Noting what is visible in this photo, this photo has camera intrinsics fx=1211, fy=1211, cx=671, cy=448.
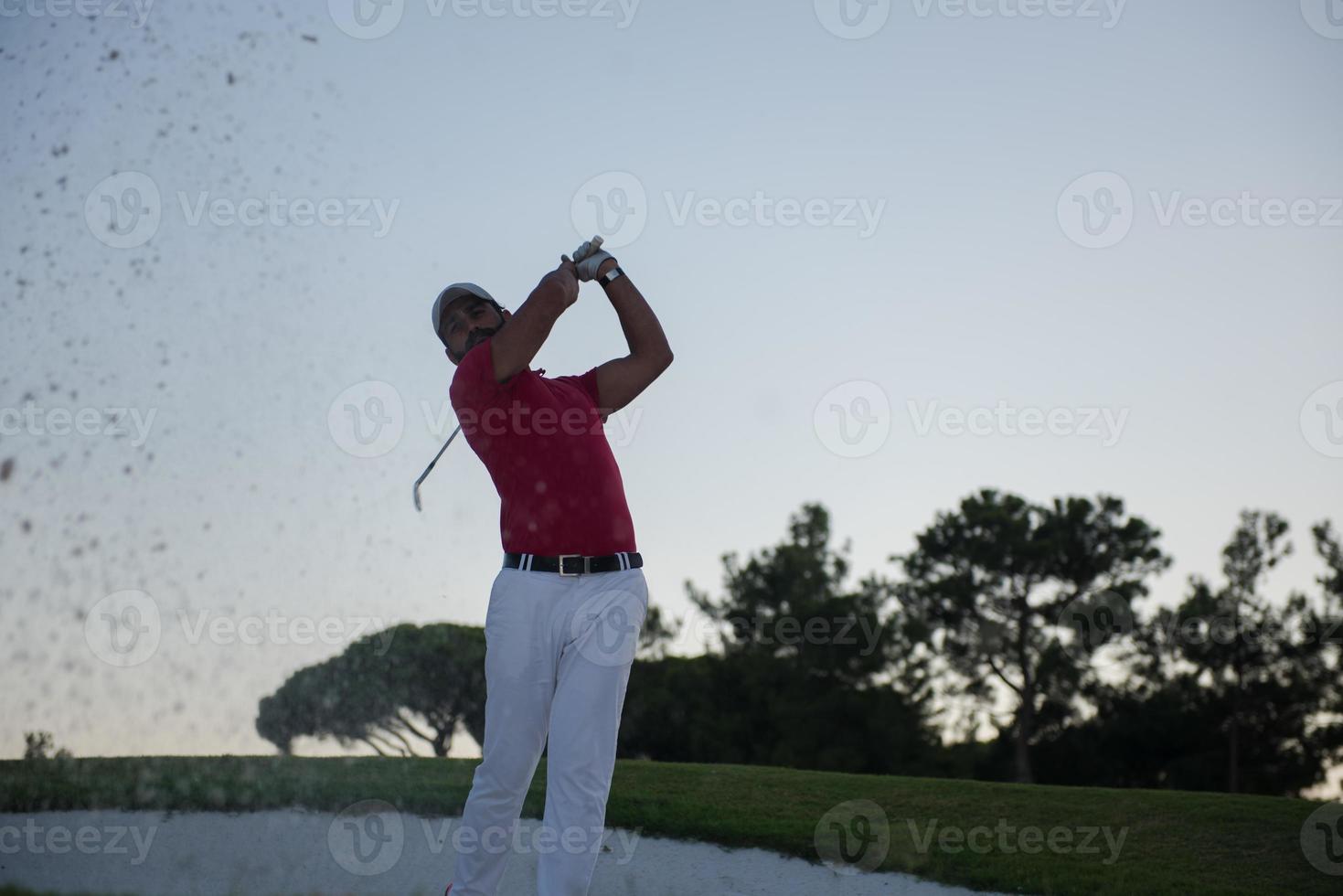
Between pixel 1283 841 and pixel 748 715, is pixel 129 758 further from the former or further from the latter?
pixel 748 715

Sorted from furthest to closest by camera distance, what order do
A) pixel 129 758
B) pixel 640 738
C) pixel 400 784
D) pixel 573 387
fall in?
pixel 640 738
pixel 129 758
pixel 400 784
pixel 573 387

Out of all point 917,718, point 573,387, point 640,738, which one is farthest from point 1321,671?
point 573,387

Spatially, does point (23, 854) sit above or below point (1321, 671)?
below

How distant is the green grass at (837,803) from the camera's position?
9.42 meters

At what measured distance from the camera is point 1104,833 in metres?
11.0

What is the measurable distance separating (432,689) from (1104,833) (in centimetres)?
1902

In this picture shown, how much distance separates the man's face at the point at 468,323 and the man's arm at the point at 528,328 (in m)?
0.48

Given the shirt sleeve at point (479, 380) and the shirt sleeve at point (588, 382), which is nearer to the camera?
the shirt sleeve at point (479, 380)
